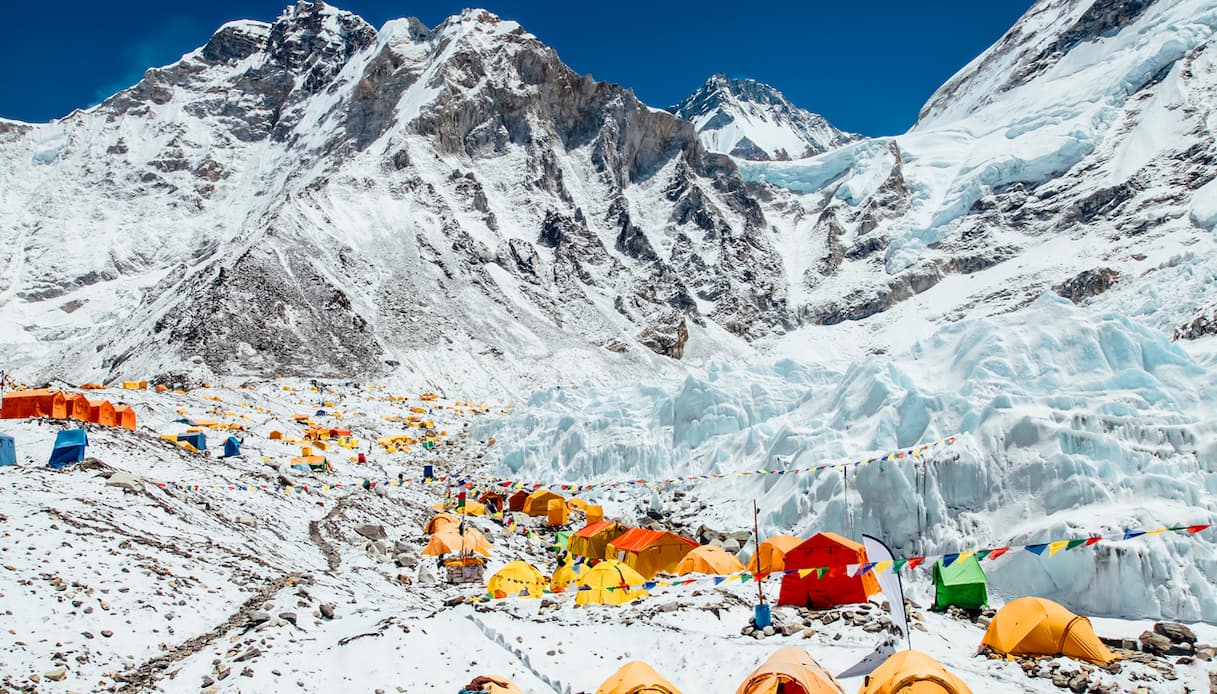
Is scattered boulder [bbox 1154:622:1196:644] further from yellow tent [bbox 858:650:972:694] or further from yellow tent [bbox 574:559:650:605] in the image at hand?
yellow tent [bbox 574:559:650:605]

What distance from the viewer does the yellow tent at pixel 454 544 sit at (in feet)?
78.2

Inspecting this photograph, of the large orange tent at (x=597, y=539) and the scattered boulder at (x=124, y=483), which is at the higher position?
the scattered boulder at (x=124, y=483)

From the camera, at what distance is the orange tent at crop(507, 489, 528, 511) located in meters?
35.8

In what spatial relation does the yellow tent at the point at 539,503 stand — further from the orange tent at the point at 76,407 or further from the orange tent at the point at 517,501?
the orange tent at the point at 76,407

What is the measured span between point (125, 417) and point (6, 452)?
1053 cm

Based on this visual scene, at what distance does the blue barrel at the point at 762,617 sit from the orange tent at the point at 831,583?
182cm

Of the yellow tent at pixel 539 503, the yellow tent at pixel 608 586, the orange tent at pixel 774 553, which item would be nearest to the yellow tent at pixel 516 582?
the yellow tent at pixel 608 586

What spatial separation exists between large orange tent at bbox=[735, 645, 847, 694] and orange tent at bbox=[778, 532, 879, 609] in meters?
5.21

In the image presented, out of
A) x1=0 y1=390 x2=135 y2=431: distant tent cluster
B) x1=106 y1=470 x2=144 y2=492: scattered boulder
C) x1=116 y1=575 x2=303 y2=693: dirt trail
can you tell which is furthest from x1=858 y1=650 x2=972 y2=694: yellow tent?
x1=0 y1=390 x2=135 y2=431: distant tent cluster

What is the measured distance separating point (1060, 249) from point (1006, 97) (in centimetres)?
6882

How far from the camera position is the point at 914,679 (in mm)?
10289

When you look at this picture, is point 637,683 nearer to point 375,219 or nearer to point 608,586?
point 608,586

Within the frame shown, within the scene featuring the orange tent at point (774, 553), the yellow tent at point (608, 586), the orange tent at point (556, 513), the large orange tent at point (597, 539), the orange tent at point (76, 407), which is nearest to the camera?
the yellow tent at point (608, 586)

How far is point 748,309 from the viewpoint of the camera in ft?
436
